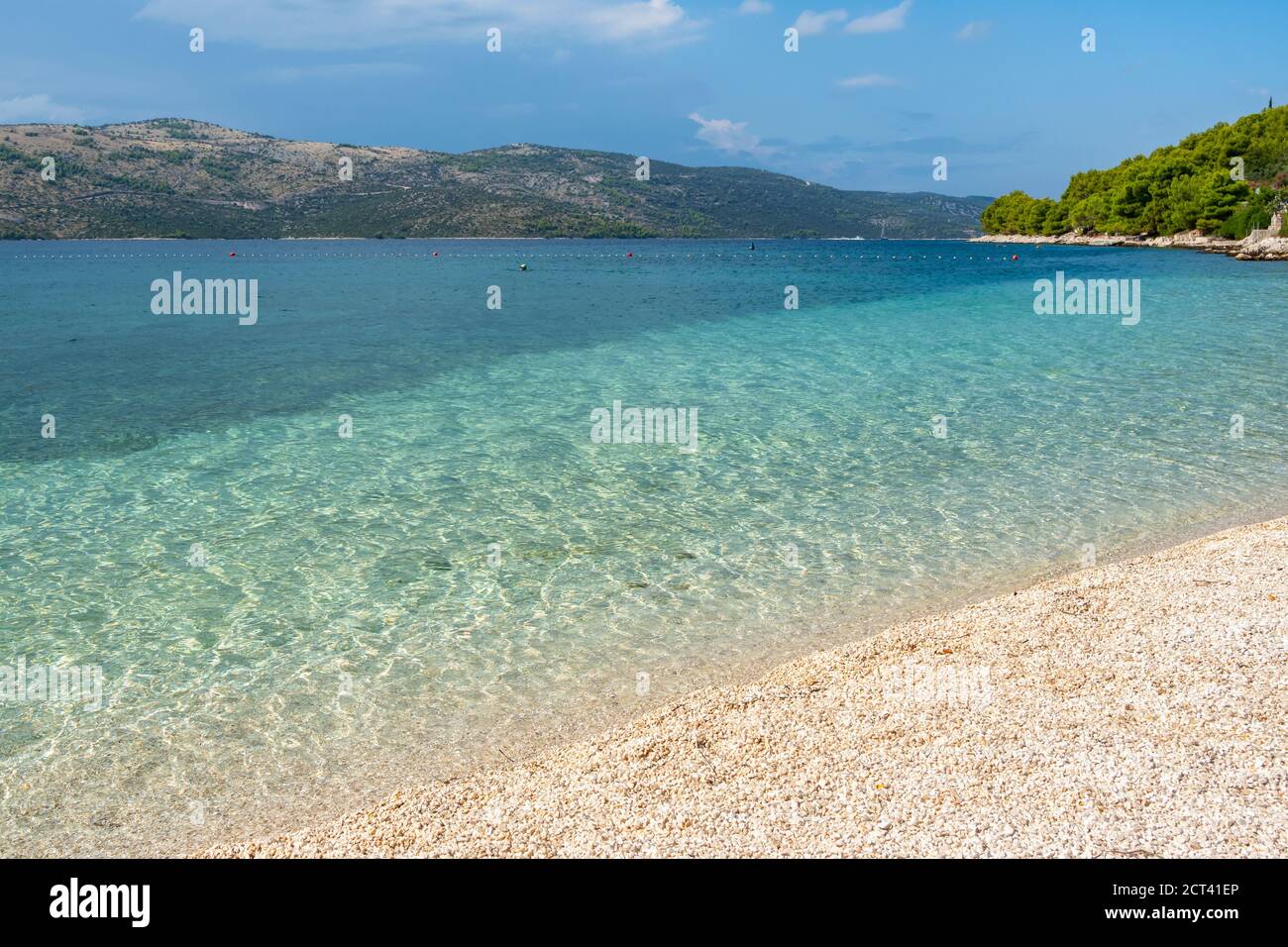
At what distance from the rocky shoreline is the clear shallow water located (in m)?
62.5

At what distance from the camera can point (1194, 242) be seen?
372ft

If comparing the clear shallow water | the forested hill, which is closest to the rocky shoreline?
the forested hill

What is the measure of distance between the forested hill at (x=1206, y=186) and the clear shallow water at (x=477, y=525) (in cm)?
9461

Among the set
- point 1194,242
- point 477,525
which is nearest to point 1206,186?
point 1194,242

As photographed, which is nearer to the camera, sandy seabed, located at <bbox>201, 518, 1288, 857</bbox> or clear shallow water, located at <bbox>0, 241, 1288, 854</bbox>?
sandy seabed, located at <bbox>201, 518, 1288, 857</bbox>

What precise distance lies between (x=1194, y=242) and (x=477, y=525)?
131m

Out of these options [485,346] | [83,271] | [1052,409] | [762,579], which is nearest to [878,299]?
[485,346]

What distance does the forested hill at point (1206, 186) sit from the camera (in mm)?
104531

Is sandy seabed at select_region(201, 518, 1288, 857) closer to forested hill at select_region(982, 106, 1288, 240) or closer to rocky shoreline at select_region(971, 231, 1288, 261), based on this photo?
rocky shoreline at select_region(971, 231, 1288, 261)

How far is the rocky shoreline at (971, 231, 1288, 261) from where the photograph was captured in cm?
7900

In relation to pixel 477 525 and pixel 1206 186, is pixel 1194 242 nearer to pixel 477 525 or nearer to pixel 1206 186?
pixel 1206 186

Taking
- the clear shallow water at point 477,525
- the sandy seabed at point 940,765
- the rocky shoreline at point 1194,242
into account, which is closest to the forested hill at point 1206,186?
the rocky shoreline at point 1194,242

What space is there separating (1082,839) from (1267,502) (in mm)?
11029
